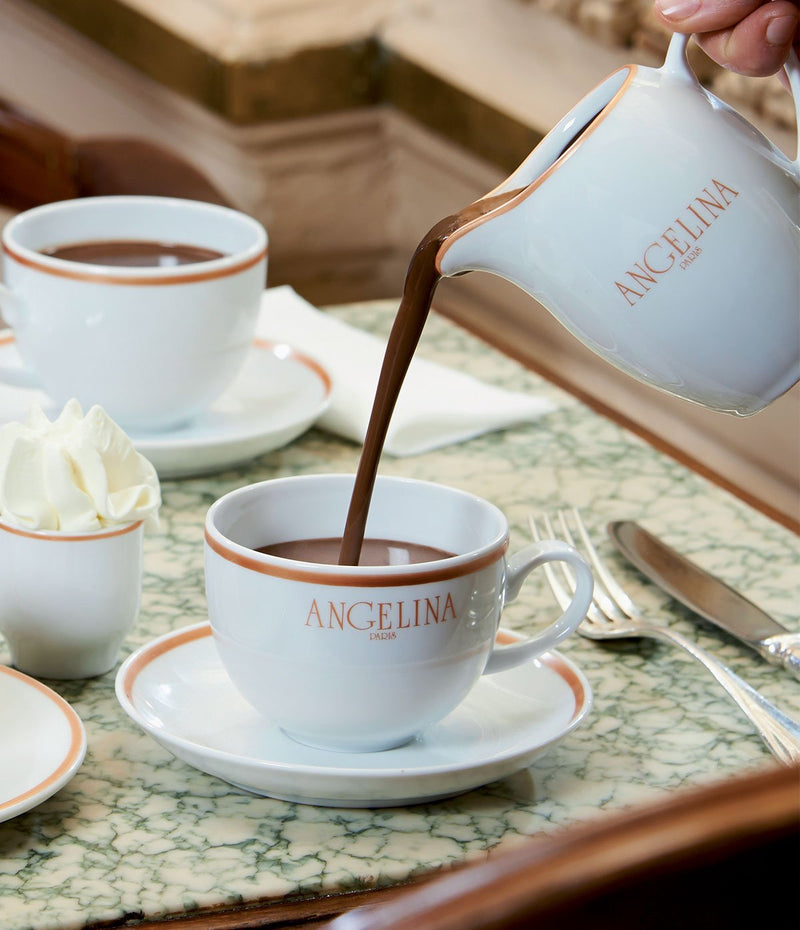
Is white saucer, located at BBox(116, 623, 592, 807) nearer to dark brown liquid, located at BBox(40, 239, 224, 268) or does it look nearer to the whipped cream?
the whipped cream

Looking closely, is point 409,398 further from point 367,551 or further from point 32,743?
point 32,743

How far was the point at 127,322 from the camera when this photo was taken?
1.15 meters

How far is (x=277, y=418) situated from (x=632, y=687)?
48 centimetres

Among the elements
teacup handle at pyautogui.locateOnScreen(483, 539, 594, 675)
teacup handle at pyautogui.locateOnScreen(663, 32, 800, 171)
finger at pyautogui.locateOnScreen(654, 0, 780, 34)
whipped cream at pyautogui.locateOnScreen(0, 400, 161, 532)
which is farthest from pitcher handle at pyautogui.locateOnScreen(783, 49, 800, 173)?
whipped cream at pyautogui.locateOnScreen(0, 400, 161, 532)

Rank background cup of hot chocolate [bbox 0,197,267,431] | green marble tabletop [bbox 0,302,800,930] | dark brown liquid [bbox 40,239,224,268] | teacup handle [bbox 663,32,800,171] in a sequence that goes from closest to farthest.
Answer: green marble tabletop [bbox 0,302,800,930], teacup handle [bbox 663,32,800,171], background cup of hot chocolate [bbox 0,197,267,431], dark brown liquid [bbox 40,239,224,268]

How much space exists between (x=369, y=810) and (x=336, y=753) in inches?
1.5

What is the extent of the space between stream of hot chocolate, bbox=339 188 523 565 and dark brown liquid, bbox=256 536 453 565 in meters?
0.02

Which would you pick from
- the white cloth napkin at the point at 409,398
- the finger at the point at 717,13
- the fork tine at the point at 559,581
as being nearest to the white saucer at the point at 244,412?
the white cloth napkin at the point at 409,398

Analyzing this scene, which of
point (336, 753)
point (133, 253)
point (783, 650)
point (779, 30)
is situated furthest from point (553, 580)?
point (133, 253)

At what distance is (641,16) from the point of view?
6.44 ft

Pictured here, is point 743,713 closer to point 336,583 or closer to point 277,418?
point 336,583

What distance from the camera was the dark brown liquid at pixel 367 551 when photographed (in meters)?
0.84

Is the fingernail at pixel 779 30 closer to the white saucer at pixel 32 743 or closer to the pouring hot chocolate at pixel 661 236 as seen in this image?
the pouring hot chocolate at pixel 661 236

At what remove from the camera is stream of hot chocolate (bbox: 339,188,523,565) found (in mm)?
804
